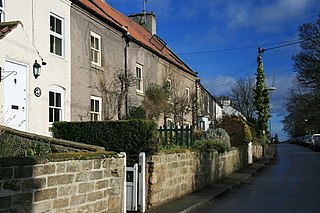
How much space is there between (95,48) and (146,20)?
1635cm

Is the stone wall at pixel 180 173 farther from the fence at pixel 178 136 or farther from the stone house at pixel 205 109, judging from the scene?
the stone house at pixel 205 109

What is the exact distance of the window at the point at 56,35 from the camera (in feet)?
52.4

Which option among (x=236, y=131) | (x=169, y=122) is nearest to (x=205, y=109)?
(x=236, y=131)

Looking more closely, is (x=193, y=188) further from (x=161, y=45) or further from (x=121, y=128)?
(x=161, y=45)

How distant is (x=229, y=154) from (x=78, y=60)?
8.87m

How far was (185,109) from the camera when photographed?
1158 inches

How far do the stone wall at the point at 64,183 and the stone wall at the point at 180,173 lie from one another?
6.04ft

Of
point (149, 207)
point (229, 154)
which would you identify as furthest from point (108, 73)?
point (149, 207)

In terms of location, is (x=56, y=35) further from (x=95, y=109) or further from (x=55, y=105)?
(x=95, y=109)

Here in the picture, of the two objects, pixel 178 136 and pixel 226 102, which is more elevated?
pixel 226 102

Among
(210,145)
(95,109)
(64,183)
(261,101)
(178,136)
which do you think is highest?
(261,101)

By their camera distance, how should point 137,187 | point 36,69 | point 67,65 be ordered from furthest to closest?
point 67,65, point 36,69, point 137,187

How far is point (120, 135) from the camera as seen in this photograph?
11.1 metres

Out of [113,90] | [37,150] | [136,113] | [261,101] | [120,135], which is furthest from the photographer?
[261,101]
